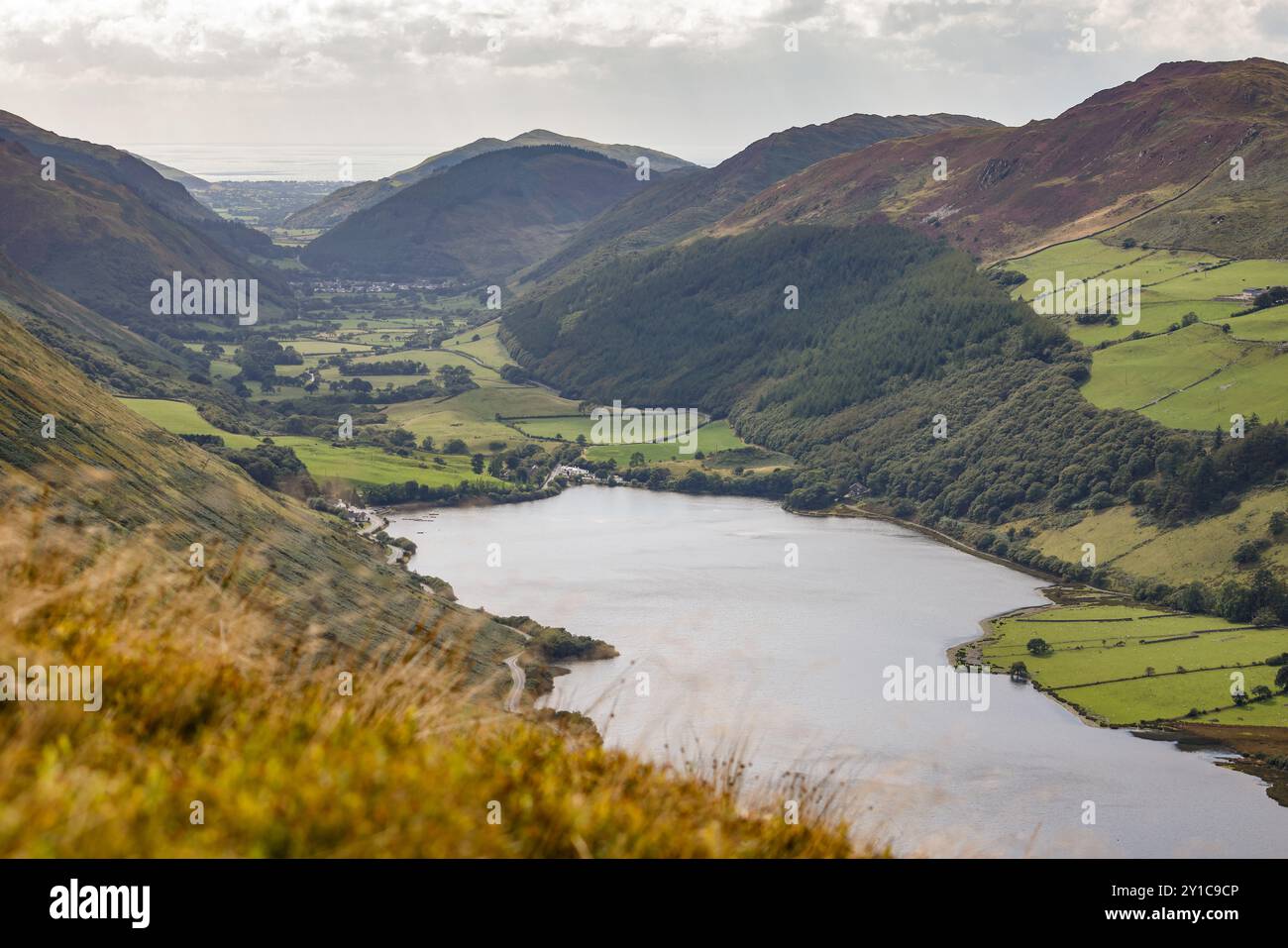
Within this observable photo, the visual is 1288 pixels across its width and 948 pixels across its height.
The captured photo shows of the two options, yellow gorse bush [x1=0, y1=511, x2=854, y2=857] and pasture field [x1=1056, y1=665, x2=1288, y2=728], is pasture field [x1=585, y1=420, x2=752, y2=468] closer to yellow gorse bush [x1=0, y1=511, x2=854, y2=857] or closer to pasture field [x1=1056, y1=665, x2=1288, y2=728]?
pasture field [x1=1056, y1=665, x2=1288, y2=728]

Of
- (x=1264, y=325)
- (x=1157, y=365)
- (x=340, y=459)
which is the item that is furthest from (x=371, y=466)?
(x=1264, y=325)

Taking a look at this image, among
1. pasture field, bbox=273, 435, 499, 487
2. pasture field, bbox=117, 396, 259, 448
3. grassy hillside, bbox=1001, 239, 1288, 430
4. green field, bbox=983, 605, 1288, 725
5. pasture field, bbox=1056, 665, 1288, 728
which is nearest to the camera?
pasture field, bbox=1056, 665, 1288, 728

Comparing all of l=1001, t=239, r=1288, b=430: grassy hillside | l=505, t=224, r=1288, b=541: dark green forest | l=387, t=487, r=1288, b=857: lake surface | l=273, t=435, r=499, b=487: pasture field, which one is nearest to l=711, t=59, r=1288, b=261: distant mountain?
l=1001, t=239, r=1288, b=430: grassy hillside

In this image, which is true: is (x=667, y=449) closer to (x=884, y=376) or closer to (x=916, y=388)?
(x=884, y=376)

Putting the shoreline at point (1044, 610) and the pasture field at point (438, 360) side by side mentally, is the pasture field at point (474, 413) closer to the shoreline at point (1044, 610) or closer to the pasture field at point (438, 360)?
the pasture field at point (438, 360)

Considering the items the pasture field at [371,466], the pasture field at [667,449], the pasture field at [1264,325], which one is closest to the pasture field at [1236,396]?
the pasture field at [1264,325]

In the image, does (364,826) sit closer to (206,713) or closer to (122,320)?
(206,713)
